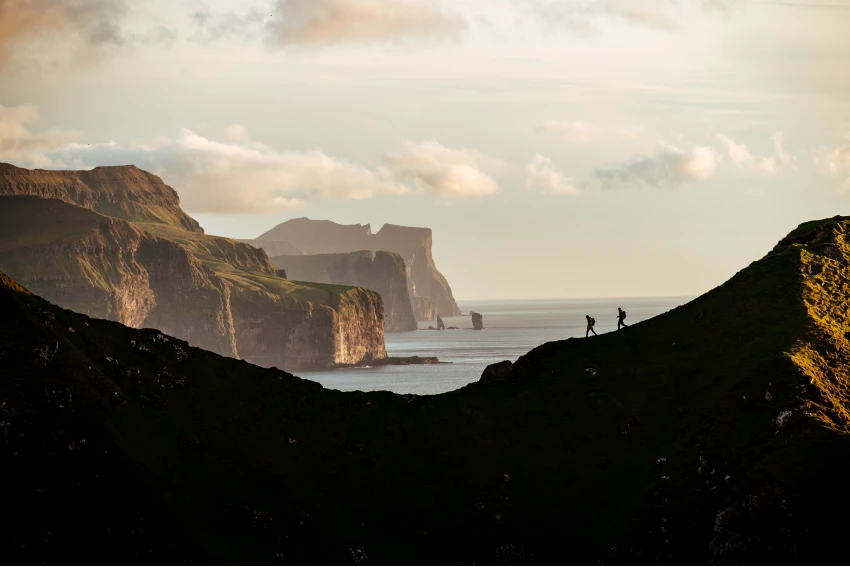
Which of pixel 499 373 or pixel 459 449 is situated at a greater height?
pixel 499 373

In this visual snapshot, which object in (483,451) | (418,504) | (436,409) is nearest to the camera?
(418,504)

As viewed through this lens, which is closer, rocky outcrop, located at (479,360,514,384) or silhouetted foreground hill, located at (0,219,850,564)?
silhouetted foreground hill, located at (0,219,850,564)

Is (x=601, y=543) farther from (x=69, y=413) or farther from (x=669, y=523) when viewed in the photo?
(x=69, y=413)

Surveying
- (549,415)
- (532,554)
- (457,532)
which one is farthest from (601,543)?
(549,415)

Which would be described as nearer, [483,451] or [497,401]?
[483,451]

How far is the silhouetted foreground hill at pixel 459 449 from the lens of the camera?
55.0 meters

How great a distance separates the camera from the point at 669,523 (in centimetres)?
5806

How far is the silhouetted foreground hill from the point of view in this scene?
2164 inches

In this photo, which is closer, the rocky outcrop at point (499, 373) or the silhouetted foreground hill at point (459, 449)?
the silhouetted foreground hill at point (459, 449)

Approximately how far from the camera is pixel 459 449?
69.9 meters

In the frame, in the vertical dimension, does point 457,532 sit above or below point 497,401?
below

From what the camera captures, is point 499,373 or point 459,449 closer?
point 459,449

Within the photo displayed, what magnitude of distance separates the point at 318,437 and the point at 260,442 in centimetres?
459

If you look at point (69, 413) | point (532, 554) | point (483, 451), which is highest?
point (69, 413)
